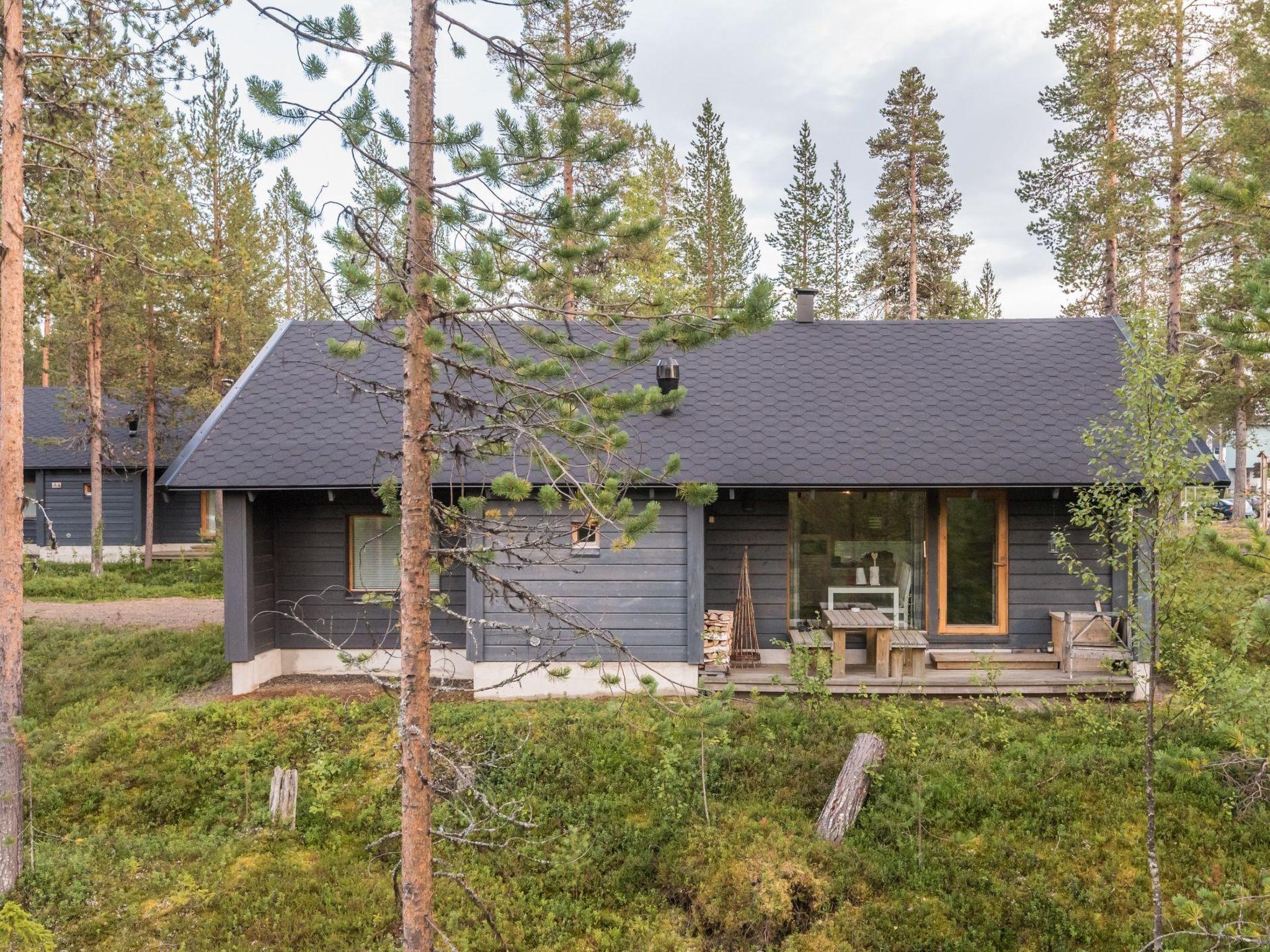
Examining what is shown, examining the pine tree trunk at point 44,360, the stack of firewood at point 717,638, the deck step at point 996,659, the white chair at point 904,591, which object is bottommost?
the deck step at point 996,659

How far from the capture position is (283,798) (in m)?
6.02

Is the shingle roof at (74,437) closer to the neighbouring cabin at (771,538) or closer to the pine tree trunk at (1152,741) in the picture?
the neighbouring cabin at (771,538)

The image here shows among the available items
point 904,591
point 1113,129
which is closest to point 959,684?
point 904,591

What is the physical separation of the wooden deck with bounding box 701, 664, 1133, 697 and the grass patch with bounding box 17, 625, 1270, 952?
0.30 m

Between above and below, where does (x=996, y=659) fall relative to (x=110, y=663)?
above

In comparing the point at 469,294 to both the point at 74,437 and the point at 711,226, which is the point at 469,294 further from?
the point at 74,437

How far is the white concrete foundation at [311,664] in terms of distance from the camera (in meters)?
8.20

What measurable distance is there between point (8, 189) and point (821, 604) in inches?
355

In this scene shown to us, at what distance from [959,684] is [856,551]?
200cm

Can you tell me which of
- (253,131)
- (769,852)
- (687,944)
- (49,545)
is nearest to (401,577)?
(253,131)

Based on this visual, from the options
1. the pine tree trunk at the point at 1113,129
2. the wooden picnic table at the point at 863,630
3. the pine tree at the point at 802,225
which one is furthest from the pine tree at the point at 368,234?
the pine tree at the point at 802,225

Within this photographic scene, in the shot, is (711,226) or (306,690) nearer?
(306,690)

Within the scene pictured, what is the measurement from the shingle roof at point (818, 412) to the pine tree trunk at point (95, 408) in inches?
290

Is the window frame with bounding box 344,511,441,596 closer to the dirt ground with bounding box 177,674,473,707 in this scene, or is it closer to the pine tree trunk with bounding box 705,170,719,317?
the dirt ground with bounding box 177,674,473,707
